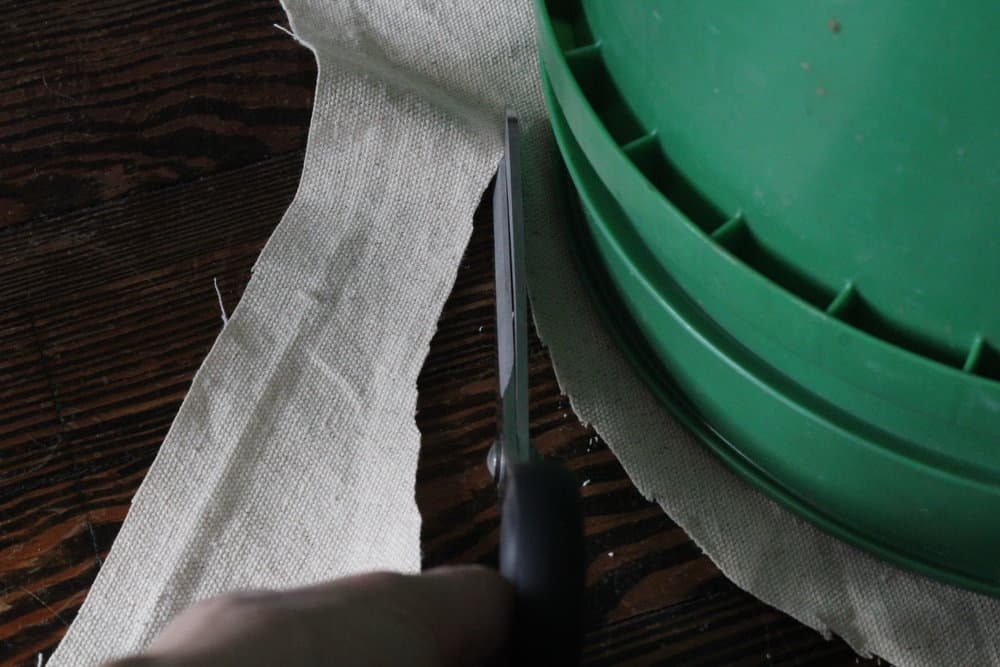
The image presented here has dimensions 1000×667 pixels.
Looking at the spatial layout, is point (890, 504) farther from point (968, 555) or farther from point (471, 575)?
point (471, 575)

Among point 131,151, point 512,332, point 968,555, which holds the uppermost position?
point 131,151

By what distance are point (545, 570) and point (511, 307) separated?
22cm

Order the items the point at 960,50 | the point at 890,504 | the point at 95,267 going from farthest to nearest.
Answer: the point at 95,267 < the point at 890,504 < the point at 960,50

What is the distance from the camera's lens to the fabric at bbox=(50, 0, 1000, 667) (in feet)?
1.69

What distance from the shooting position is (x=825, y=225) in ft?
1.25

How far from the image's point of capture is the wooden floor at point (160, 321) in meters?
0.52

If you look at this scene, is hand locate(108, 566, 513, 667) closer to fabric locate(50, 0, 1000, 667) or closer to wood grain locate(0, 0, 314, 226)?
fabric locate(50, 0, 1000, 667)

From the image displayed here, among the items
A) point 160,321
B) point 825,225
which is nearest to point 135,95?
point 160,321

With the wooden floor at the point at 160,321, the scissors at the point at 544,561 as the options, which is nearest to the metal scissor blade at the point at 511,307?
the wooden floor at the point at 160,321

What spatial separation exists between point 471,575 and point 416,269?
0.89 ft

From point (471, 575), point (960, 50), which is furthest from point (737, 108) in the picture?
point (471, 575)

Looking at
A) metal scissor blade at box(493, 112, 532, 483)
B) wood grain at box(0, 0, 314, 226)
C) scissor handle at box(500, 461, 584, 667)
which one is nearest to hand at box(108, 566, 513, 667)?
scissor handle at box(500, 461, 584, 667)

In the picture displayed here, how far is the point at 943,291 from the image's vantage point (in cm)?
37

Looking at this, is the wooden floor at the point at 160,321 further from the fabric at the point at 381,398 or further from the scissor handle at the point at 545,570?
the scissor handle at the point at 545,570
